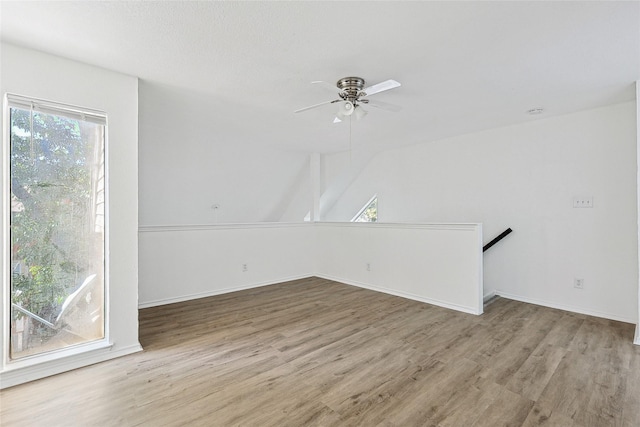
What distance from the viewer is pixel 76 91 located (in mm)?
2154

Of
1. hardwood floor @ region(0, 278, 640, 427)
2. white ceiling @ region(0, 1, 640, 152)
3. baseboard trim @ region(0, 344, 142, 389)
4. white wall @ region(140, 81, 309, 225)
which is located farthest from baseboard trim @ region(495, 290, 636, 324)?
baseboard trim @ region(0, 344, 142, 389)

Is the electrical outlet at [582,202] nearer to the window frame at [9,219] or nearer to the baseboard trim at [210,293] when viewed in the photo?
the baseboard trim at [210,293]

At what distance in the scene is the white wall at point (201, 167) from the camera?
3.21m

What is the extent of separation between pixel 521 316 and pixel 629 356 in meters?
0.92

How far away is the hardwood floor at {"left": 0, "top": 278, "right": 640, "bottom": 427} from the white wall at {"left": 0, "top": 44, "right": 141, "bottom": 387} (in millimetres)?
209

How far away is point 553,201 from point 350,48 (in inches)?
123

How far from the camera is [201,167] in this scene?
15.3 feet

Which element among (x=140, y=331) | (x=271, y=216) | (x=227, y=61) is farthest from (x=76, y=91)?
(x=271, y=216)

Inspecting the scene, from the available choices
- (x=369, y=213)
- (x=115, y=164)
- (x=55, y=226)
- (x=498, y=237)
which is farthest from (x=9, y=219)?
(x=369, y=213)

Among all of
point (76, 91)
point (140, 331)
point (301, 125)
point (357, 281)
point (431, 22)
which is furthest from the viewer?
point (357, 281)

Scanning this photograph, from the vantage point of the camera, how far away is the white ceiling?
163cm

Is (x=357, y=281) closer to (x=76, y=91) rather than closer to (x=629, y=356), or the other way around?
(x=629, y=356)

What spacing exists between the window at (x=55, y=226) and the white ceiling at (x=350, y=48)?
20.1 inches

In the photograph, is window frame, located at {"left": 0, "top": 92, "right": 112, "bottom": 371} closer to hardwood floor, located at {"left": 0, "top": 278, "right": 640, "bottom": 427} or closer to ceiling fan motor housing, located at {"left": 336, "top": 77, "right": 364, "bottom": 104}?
hardwood floor, located at {"left": 0, "top": 278, "right": 640, "bottom": 427}
